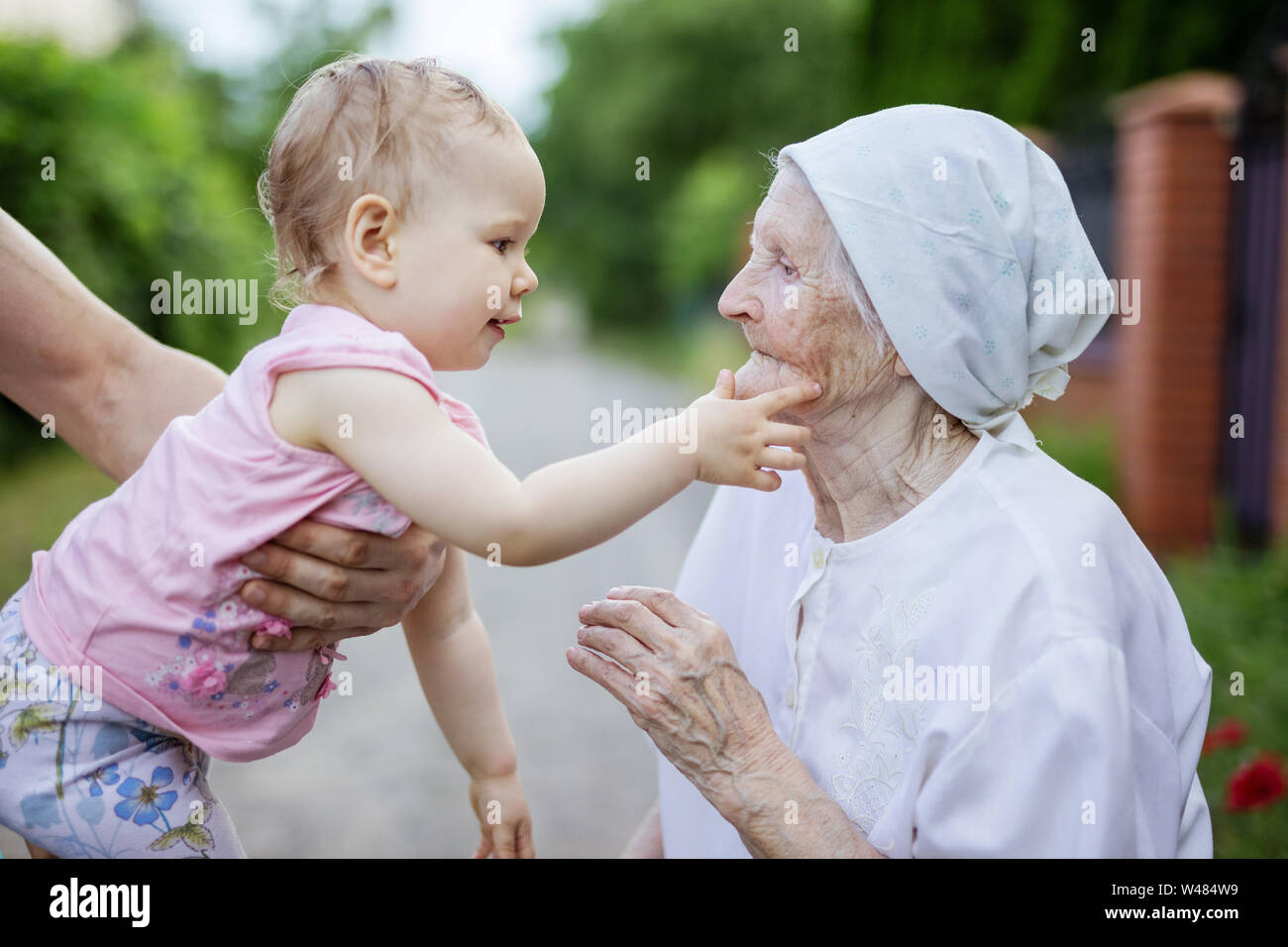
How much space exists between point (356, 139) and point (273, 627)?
0.79 meters

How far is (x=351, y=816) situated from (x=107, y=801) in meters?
3.21

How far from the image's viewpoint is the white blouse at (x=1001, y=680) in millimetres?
1719

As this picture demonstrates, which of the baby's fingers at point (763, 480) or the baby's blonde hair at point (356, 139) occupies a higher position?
the baby's blonde hair at point (356, 139)

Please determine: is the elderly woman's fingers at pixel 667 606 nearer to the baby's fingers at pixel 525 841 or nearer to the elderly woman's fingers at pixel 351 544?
the elderly woman's fingers at pixel 351 544

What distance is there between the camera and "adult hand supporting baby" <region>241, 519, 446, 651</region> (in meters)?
1.77

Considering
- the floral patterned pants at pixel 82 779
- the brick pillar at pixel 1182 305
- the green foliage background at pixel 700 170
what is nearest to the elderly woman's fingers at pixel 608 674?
the floral patterned pants at pixel 82 779

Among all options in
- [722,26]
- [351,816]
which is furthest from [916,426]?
[722,26]

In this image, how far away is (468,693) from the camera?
85.4 inches

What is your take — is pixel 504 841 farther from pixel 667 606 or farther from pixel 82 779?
pixel 82 779

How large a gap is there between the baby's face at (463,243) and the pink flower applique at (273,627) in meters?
0.50

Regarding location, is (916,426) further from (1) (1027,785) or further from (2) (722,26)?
(2) (722,26)

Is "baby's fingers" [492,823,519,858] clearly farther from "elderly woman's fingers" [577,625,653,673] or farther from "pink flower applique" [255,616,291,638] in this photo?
"pink flower applique" [255,616,291,638]

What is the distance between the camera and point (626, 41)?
33.7 metres

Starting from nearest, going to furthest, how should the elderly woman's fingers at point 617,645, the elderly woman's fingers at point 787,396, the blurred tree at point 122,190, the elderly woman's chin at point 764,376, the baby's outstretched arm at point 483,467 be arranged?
the baby's outstretched arm at point 483,467 → the elderly woman's fingers at point 787,396 → the elderly woman's fingers at point 617,645 → the elderly woman's chin at point 764,376 → the blurred tree at point 122,190
